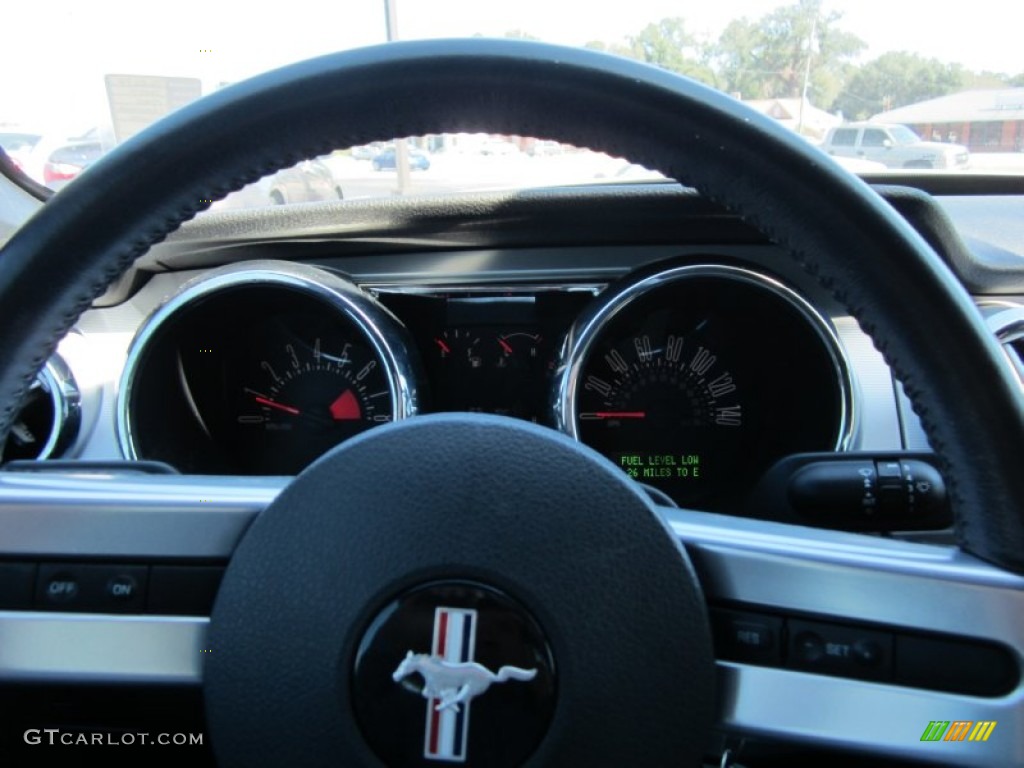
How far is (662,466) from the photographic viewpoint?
2469 mm

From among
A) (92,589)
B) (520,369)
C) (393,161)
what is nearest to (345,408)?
(520,369)

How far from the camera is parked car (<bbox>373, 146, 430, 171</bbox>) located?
10.6 feet

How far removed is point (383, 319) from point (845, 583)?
1497 millimetres

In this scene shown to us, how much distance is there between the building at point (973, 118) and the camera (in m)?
3.02

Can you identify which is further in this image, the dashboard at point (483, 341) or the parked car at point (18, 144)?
the parked car at point (18, 144)

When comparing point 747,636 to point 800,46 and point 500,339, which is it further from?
point 800,46

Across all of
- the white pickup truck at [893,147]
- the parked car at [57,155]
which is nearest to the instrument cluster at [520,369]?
the parked car at [57,155]

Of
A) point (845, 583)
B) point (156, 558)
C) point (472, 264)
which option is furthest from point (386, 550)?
point (472, 264)

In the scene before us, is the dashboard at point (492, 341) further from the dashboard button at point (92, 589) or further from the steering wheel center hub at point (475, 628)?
the steering wheel center hub at point (475, 628)

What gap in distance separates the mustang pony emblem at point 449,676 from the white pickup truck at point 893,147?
8.23 ft

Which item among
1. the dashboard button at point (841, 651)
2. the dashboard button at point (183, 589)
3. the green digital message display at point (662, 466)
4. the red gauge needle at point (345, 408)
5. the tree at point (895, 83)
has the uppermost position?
the tree at point (895, 83)

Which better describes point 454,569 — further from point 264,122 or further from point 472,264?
point 472,264

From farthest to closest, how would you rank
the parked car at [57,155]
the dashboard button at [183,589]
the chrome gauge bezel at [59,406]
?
the parked car at [57,155]
the chrome gauge bezel at [59,406]
the dashboard button at [183,589]

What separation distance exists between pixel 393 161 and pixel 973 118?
1.97 m
